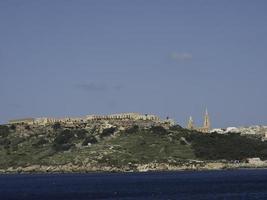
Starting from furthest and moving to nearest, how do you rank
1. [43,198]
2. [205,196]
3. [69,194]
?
[69,194] < [43,198] < [205,196]

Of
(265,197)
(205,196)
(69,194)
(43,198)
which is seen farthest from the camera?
(69,194)

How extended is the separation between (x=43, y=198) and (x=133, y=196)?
17.4m

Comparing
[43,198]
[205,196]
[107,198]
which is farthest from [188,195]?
[43,198]

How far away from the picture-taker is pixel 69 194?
14912cm

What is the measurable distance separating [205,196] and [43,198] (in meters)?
31.6

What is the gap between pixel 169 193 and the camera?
140000 mm

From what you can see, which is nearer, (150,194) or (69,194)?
(150,194)

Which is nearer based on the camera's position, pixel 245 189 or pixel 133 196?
pixel 133 196

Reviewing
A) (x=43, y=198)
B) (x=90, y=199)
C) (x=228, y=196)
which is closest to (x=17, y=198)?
(x=43, y=198)

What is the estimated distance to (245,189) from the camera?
479 feet

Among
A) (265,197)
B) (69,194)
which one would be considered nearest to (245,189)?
(265,197)

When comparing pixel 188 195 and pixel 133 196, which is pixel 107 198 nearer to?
pixel 133 196

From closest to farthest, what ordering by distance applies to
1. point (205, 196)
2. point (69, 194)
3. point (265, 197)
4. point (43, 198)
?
point (265, 197), point (205, 196), point (43, 198), point (69, 194)

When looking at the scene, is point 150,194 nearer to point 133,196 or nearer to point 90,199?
point 133,196
